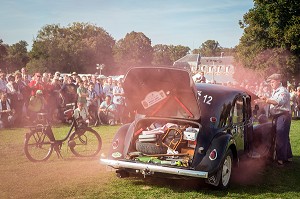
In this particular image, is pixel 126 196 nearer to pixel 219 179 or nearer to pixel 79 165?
pixel 219 179

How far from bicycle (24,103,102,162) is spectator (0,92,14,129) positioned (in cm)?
551

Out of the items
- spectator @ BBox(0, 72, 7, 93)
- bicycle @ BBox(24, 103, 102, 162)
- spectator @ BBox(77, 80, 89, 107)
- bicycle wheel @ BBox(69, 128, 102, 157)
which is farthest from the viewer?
spectator @ BBox(77, 80, 89, 107)

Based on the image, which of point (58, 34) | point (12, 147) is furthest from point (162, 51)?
point (12, 147)

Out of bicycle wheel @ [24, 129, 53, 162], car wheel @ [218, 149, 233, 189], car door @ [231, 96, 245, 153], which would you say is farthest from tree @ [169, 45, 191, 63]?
car wheel @ [218, 149, 233, 189]

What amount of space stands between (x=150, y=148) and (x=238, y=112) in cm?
201

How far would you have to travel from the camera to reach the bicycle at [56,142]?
327 inches

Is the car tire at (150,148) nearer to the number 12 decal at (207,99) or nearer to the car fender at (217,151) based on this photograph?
the car fender at (217,151)

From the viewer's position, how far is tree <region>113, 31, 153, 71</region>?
73.2 metres

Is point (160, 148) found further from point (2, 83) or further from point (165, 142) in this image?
point (2, 83)

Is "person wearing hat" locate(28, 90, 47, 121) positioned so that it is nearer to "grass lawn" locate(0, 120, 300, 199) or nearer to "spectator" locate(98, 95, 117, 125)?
"spectator" locate(98, 95, 117, 125)

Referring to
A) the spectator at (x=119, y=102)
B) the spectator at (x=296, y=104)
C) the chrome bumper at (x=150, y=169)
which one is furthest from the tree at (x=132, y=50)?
the chrome bumper at (x=150, y=169)

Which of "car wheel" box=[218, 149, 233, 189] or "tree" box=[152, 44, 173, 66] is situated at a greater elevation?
"tree" box=[152, 44, 173, 66]

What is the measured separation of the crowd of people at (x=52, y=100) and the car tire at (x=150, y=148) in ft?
21.2

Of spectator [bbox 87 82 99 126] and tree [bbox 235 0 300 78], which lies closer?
spectator [bbox 87 82 99 126]
